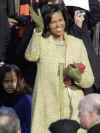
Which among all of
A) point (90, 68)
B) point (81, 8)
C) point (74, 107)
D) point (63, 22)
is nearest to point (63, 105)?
point (74, 107)

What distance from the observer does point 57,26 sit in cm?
542

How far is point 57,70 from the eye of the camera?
5.39 metres

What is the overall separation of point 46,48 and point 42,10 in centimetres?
42

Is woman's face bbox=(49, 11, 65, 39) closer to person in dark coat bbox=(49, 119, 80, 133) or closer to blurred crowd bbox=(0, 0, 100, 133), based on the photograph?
blurred crowd bbox=(0, 0, 100, 133)

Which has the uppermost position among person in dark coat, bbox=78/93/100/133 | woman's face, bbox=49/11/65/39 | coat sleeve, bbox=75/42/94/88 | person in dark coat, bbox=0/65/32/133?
woman's face, bbox=49/11/65/39

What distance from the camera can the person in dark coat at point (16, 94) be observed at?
5809 mm

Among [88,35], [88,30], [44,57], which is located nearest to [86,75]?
[44,57]

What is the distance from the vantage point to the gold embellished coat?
17.7 feet

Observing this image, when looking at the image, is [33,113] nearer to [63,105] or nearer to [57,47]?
[63,105]

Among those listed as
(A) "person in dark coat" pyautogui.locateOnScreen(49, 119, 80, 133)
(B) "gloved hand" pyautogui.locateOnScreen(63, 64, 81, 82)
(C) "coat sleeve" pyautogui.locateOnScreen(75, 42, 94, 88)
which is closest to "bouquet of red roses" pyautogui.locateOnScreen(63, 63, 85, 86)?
(B) "gloved hand" pyautogui.locateOnScreen(63, 64, 81, 82)

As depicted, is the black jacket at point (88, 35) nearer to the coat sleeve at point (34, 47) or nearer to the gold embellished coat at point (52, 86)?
the gold embellished coat at point (52, 86)

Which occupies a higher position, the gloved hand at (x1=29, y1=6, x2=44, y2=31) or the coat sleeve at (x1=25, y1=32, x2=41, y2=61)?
the gloved hand at (x1=29, y1=6, x2=44, y2=31)

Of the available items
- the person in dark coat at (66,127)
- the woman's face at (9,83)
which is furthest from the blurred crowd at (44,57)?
the person in dark coat at (66,127)

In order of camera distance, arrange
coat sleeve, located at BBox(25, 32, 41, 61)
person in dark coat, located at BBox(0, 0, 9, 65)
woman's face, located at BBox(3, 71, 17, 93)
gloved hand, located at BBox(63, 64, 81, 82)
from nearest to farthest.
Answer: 1. gloved hand, located at BBox(63, 64, 81, 82)
2. coat sleeve, located at BBox(25, 32, 41, 61)
3. woman's face, located at BBox(3, 71, 17, 93)
4. person in dark coat, located at BBox(0, 0, 9, 65)
